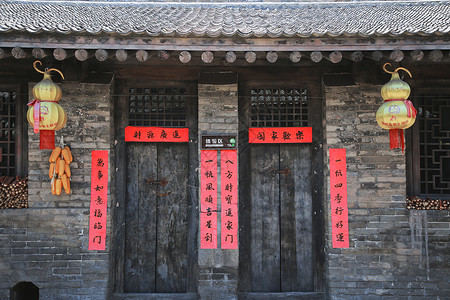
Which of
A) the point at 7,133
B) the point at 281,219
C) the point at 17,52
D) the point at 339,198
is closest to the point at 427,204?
the point at 339,198

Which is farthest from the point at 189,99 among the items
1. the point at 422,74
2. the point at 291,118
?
the point at 422,74

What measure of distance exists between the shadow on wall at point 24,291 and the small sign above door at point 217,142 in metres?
3.26

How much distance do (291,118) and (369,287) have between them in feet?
8.66

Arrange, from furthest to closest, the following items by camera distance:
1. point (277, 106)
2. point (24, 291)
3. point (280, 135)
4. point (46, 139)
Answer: point (277, 106) < point (280, 135) < point (24, 291) < point (46, 139)

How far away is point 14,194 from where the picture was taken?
545 cm

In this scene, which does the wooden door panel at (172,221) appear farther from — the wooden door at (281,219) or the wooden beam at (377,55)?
the wooden beam at (377,55)

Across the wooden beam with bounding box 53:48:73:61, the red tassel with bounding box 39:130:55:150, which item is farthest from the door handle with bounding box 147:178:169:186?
the wooden beam with bounding box 53:48:73:61

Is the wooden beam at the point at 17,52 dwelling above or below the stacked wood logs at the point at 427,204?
above

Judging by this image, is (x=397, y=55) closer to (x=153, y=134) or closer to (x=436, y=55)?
(x=436, y=55)

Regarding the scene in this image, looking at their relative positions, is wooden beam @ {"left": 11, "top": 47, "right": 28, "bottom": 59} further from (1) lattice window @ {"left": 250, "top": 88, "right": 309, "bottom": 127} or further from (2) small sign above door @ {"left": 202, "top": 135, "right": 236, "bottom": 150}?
(1) lattice window @ {"left": 250, "top": 88, "right": 309, "bottom": 127}

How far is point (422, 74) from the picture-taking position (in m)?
5.72

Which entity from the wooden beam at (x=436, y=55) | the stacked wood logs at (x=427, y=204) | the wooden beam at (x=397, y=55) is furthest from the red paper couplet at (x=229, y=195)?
the wooden beam at (x=436, y=55)

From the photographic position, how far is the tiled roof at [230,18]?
4.44 meters

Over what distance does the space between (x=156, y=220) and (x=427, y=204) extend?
12.9ft
